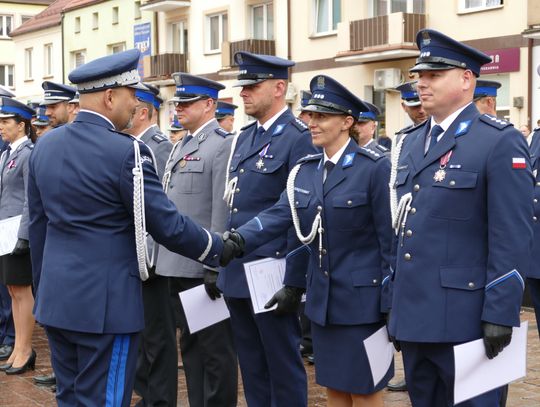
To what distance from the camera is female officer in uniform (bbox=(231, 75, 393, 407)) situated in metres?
4.75

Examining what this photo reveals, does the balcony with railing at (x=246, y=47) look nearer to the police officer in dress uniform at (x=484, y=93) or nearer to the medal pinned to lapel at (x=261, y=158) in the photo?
the police officer in dress uniform at (x=484, y=93)

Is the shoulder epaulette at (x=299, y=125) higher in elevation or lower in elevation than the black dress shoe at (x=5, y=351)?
higher

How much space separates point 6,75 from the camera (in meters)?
49.6

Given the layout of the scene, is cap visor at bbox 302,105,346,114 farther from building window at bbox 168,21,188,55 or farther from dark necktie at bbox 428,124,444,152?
building window at bbox 168,21,188,55

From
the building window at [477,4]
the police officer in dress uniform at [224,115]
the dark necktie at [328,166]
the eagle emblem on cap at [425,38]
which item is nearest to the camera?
the eagle emblem on cap at [425,38]

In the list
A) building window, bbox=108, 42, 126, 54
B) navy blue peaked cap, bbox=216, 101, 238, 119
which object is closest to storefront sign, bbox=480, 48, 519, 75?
navy blue peaked cap, bbox=216, 101, 238, 119

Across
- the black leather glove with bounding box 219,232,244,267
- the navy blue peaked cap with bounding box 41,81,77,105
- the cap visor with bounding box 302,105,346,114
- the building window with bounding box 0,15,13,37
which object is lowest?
the black leather glove with bounding box 219,232,244,267

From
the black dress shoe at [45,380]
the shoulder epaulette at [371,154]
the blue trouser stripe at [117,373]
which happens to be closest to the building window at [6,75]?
the black dress shoe at [45,380]

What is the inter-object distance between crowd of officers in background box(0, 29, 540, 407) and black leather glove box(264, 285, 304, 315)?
0.01 m

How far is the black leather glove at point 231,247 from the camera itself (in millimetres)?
4867

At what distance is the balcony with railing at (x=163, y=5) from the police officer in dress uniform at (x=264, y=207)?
26858 mm

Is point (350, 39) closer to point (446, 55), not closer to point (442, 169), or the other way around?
point (446, 55)

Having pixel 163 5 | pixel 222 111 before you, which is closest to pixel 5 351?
pixel 222 111

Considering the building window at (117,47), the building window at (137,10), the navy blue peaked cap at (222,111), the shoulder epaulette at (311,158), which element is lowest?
the shoulder epaulette at (311,158)
